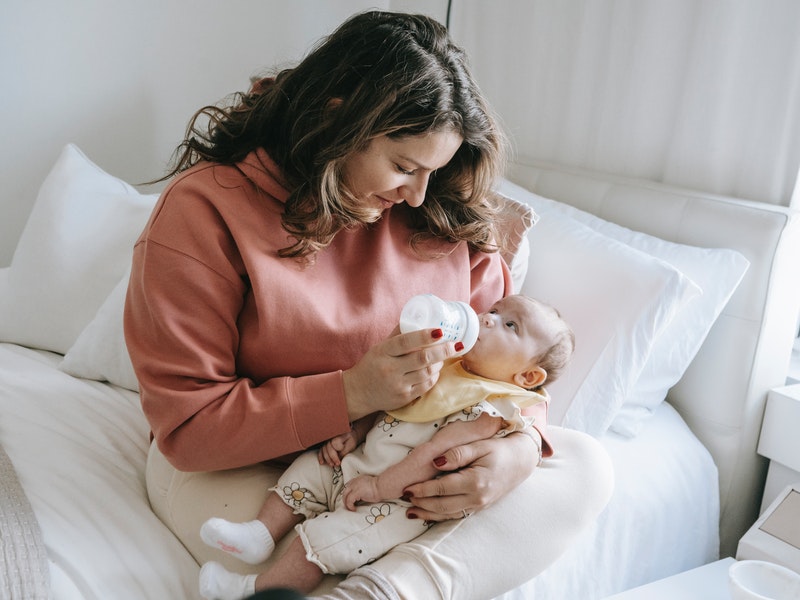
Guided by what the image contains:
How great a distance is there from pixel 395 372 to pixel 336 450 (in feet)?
0.55

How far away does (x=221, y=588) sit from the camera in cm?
103

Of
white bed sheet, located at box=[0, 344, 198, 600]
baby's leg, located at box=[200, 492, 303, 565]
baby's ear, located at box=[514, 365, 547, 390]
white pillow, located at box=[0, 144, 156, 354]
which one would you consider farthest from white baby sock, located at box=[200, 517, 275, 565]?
white pillow, located at box=[0, 144, 156, 354]

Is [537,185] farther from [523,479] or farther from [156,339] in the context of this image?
[156,339]

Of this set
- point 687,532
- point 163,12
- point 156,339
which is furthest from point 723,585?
point 163,12

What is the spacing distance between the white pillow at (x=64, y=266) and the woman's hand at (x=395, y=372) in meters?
0.95

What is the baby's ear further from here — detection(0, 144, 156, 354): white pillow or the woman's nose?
detection(0, 144, 156, 354): white pillow

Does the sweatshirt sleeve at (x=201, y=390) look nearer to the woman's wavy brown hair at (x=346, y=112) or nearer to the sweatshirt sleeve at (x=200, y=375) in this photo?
the sweatshirt sleeve at (x=200, y=375)

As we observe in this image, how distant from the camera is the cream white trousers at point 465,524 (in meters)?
1.04

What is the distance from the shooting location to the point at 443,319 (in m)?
1.07

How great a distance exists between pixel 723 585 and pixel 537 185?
1134 millimetres

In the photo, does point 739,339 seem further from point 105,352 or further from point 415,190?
point 105,352

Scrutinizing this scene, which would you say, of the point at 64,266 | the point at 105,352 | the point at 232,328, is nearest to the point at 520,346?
the point at 232,328

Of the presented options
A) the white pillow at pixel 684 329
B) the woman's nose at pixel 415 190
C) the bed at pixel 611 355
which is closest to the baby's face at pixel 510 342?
the woman's nose at pixel 415 190

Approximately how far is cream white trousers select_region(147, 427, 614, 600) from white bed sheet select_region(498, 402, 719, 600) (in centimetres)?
15
